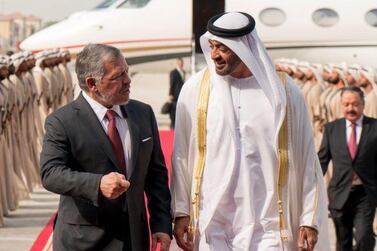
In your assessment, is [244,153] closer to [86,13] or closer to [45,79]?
[45,79]

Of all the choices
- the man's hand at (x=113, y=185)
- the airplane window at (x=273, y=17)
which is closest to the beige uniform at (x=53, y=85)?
the airplane window at (x=273, y=17)

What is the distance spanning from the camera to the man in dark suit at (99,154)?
202 inches

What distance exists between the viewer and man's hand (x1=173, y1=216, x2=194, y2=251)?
569 cm

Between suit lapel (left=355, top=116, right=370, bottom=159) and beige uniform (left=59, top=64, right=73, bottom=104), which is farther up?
suit lapel (left=355, top=116, right=370, bottom=159)

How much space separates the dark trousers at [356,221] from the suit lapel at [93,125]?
4206mm

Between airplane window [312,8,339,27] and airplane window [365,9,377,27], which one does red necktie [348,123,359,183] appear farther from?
airplane window [365,9,377,27]

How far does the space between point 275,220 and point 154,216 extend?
1.94 ft

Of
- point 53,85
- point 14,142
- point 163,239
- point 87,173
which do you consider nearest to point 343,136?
point 163,239

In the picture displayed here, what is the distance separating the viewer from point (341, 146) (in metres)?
9.38

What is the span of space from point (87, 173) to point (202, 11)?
28.3ft

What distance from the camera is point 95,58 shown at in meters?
5.16

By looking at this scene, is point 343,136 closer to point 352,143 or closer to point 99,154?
point 352,143

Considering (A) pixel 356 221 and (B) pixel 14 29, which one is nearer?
(A) pixel 356 221

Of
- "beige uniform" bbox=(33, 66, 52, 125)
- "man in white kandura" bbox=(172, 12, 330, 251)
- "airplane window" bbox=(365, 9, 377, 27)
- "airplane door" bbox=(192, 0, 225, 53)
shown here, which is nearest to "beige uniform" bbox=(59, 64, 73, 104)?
"beige uniform" bbox=(33, 66, 52, 125)
